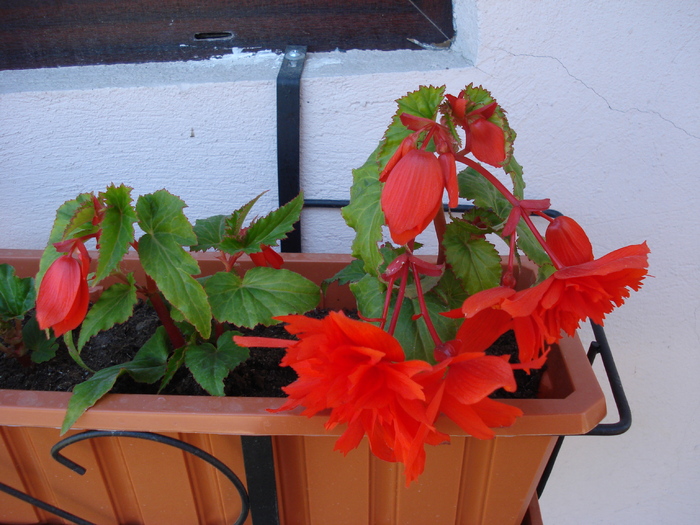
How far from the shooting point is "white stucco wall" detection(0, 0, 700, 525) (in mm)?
651

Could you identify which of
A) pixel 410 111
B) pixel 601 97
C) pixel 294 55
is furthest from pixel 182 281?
pixel 601 97

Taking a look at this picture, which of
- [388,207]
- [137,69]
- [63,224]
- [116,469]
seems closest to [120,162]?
[137,69]

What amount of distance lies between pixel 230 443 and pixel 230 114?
433mm

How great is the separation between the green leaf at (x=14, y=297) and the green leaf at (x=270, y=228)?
26 cm

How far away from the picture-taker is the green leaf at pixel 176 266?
448 mm

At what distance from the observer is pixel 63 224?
0.49 metres

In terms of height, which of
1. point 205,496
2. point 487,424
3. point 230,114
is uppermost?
point 230,114

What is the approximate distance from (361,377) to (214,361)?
252 mm

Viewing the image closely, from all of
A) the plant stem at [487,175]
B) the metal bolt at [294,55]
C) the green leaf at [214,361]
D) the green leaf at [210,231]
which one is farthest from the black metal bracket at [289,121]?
the plant stem at [487,175]

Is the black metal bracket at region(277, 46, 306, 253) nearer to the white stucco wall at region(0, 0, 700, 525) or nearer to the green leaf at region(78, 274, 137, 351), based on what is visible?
the white stucco wall at region(0, 0, 700, 525)

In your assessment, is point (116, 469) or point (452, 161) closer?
point (452, 161)

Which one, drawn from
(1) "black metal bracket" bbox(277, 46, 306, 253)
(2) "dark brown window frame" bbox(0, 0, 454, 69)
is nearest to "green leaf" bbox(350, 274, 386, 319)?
(1) "black metal bracket" bbox(277, 46, 306, 253)

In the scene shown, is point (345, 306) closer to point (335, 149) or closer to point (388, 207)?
point (335, 149)

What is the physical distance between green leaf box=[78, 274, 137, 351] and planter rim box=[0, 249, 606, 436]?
60 millimetres
